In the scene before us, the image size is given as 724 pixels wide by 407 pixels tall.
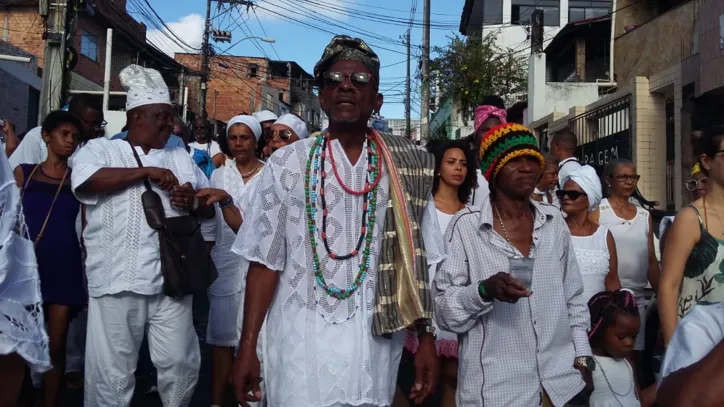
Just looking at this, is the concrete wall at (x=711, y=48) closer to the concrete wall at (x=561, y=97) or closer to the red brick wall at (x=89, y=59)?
the concrete wall at (x=561, y=97)

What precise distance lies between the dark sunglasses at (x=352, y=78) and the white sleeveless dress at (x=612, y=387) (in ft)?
7.96

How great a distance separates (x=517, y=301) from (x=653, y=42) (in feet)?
49.6

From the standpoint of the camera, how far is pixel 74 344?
6188 millimetres

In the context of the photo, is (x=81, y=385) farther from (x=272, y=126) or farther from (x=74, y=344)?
(x=272, y=126)

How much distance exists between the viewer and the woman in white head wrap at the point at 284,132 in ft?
20.9

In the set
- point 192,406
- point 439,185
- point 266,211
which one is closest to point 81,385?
point 192,406

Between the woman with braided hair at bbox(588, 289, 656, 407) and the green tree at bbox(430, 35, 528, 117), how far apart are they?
22.6 metres

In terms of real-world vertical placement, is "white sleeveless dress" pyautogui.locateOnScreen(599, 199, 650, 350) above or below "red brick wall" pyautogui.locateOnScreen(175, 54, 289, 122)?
below

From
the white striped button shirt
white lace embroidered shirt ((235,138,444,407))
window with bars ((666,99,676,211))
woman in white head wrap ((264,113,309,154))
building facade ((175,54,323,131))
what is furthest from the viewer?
building facade ((175,54,323,131))

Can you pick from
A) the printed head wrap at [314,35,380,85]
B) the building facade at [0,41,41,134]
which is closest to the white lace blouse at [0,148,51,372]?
the printed head wrap at [314,35,380,85]

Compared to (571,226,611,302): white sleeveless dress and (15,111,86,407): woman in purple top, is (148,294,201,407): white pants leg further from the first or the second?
(571,226,611,302): white sleeveless dress

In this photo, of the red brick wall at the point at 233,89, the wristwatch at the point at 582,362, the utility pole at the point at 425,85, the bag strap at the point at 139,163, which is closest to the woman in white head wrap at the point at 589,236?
the wristwatch at the point at 582,362

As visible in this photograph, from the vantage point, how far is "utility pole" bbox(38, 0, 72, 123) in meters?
13.0

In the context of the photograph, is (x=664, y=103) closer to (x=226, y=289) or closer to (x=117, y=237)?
(x=226, y=289)
